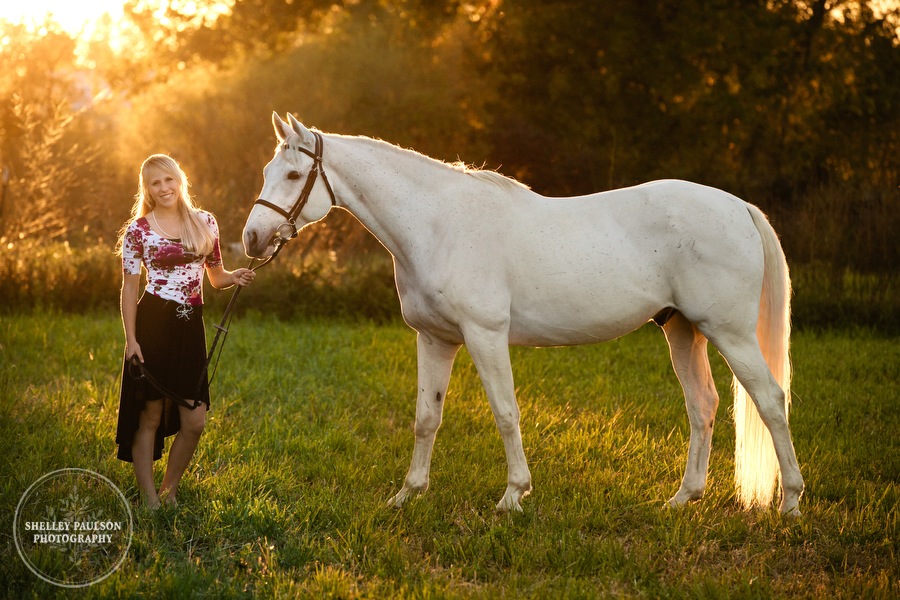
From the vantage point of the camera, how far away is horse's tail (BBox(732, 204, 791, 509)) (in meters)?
4.27

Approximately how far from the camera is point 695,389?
181 inches

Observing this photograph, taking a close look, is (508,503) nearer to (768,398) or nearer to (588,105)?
(768,398)

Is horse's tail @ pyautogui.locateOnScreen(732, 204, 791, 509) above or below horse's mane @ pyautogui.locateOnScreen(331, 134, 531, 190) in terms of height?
below

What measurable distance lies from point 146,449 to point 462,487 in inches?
70.5

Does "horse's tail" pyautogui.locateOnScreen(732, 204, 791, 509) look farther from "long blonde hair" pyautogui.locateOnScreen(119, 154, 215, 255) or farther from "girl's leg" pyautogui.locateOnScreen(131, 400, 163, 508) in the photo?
"girl's leg" pyautogui.locateOnScreen(131, 400, 163, 508)

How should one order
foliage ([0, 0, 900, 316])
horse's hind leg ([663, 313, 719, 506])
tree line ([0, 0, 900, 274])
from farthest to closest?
tree line ([0, 0, 900, 274]) → foliage ([0, 0, 900, 316]) → horse's hind leg ([663, 313, 719, 506])

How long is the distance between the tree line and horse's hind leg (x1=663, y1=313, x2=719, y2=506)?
260 inches

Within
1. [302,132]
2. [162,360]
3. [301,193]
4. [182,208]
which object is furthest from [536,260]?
[162,360]

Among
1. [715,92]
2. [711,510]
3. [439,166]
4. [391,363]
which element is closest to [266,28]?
[715,92]

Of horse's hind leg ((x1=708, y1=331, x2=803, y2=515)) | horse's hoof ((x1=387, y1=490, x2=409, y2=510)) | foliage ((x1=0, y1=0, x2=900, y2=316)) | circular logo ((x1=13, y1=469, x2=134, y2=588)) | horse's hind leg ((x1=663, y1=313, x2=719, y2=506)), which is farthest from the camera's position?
foliage ((x1=0, y1=0, x2=900, y2=316))

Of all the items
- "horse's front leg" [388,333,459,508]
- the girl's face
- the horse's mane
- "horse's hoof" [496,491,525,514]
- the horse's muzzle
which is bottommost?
"horse's hoof" [496,491,525,514]

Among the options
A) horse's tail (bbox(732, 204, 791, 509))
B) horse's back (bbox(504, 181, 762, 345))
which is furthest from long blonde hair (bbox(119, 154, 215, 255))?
horse's tail (bbox(732, 204, 791, 509))

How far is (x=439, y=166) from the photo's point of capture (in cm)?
426

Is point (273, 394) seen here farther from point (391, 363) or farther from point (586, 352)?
point (586, 352)
